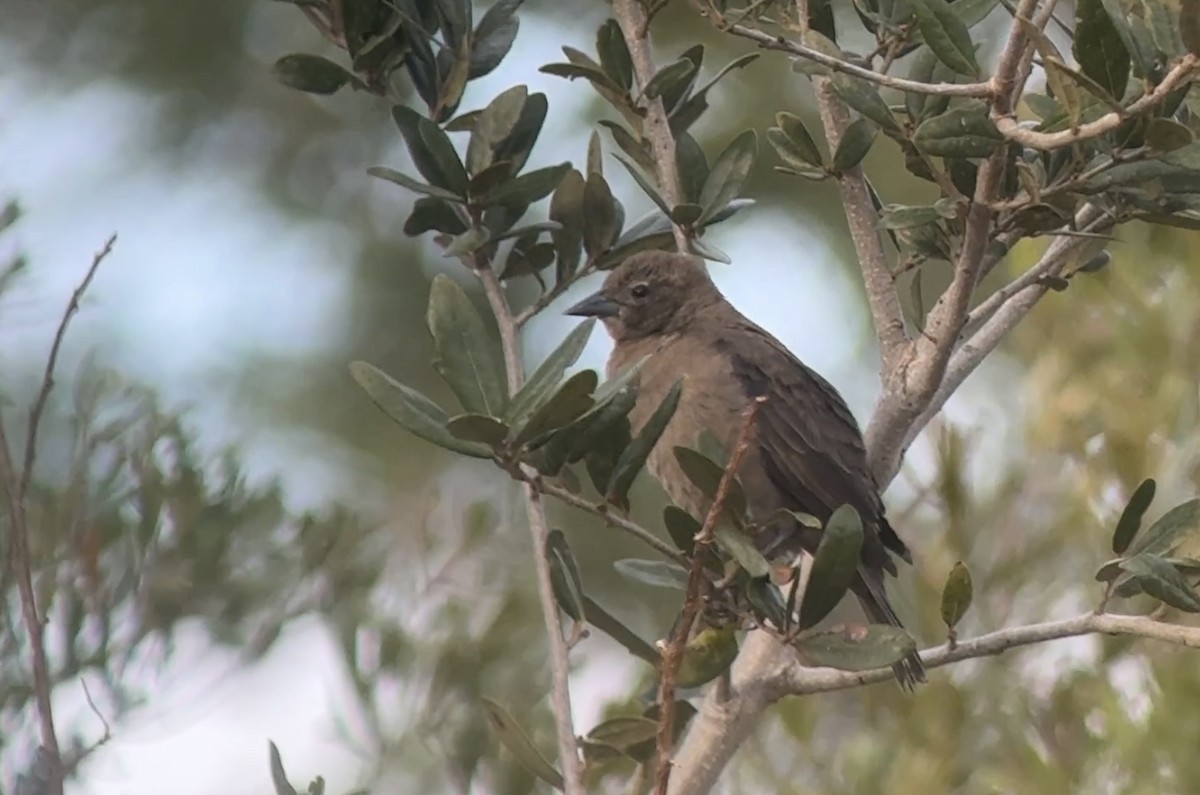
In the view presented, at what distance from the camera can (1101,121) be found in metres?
1.46

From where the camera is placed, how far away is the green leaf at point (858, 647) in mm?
1680

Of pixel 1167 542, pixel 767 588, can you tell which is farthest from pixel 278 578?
pixel 1167 542

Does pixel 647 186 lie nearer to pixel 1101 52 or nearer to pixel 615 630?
pixel 615 630

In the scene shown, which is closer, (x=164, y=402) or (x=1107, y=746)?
(x=164, y=402)

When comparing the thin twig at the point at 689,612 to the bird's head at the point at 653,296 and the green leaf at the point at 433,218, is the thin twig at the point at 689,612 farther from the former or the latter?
the bird's head at the point at 653,296

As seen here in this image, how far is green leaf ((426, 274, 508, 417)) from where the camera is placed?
157cm

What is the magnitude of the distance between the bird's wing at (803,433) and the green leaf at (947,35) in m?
1.06

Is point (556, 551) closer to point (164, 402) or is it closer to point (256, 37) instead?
point (164, 402)

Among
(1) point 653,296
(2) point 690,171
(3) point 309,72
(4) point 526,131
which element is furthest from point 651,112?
(1) point 653,296

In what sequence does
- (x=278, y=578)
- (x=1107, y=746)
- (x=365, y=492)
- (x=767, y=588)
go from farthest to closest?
(x=365, y=492) < (x=1107, y=746) < (x=278, y=578) < (x=767, y=588)

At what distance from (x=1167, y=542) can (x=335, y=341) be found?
4127 millimetres

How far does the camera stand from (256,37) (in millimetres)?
→ 5574

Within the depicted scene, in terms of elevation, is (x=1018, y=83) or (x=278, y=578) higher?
(x=1018, y=83)

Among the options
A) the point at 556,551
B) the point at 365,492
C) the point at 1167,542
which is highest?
the point at 1167,542
